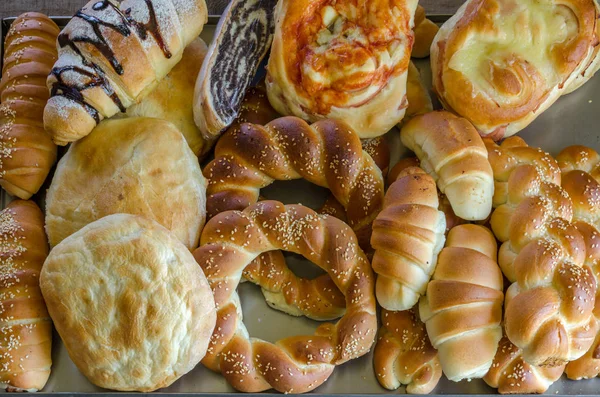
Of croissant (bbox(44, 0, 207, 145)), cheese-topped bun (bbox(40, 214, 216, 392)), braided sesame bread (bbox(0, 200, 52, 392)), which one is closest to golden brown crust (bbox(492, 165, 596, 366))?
cheese-topped bun (bbox(40, 214, 216, 392))

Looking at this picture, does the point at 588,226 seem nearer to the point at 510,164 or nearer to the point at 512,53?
the point at 510,164

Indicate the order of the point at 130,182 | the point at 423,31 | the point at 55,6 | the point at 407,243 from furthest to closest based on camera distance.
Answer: the point at 55,6 → the point at 423,31 → the point at 130,182 → the point at 407,243

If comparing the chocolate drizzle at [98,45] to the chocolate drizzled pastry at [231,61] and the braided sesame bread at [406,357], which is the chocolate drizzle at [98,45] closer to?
the chocolate drizzled pastry at [231,61]

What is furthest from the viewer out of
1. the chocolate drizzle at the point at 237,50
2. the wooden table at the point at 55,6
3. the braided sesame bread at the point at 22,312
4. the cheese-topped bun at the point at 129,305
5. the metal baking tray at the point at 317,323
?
the wooden table at the point at 55,6

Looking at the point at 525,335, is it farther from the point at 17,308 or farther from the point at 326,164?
the point at 17,308

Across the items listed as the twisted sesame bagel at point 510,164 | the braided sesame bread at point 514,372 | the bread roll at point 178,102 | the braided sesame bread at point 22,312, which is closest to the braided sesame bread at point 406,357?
the braided sesame bread at point 514,372

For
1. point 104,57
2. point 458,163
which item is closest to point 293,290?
point 458,163
